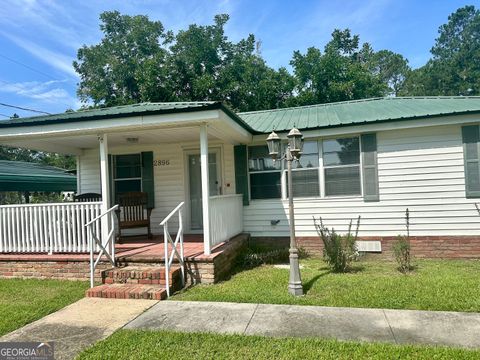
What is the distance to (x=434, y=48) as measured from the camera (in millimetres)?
40000

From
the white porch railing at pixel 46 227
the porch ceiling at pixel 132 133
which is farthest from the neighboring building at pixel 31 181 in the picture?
the white porch railing at pixel 46 227

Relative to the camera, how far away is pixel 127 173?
936 cm

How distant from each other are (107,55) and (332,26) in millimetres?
17950

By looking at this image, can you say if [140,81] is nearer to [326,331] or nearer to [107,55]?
[107,55]

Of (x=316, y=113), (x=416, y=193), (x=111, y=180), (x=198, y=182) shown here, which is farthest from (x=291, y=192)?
(x=111, y=180)

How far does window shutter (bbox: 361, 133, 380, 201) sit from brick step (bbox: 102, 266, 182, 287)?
467 cm

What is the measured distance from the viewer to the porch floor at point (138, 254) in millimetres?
6104

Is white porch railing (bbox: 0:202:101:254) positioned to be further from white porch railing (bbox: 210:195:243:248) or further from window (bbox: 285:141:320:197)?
window (bbox: 285:141:320:197)

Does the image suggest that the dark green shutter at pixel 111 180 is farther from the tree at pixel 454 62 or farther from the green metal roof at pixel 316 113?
the tree at pixel 454 62

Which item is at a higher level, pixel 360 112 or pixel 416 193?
pixel 360 112

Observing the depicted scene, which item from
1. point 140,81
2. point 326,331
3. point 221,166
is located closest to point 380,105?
point 221,166

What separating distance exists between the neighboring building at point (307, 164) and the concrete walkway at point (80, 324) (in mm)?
1891

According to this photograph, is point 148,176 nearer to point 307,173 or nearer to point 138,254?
point 138,254

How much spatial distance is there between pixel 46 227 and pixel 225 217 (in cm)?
359
